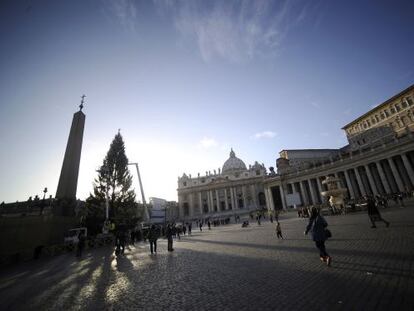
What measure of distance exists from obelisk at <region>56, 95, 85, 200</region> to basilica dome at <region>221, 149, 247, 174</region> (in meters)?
94.2

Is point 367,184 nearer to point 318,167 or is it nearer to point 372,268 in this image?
point 318,167

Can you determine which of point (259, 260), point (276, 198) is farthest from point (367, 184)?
point (259, 260)

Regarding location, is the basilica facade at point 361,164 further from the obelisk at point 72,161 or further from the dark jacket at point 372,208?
the obelisk at point 72,161

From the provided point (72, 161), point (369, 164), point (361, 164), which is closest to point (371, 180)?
point (369, 164)

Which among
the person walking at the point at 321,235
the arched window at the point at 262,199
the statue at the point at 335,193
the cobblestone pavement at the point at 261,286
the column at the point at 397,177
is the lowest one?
the cobblestone pavement at the point at 261,286

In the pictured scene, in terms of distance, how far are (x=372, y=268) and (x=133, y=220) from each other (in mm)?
37931

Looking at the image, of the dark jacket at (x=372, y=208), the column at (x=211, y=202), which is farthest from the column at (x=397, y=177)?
the column at (x=211, y=202)

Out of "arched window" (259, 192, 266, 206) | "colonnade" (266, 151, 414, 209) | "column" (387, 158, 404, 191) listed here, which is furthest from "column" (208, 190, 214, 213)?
"column" (387, 158, 404, 191)

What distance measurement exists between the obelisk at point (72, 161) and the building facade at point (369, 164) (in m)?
36.8

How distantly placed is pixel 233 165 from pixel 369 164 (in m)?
81.0

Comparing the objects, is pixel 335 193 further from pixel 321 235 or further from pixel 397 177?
pixel 321 235

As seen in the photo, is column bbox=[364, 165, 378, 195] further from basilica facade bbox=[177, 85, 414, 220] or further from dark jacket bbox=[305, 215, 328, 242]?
dark jacket bbox=[305, 215, 328, 242]

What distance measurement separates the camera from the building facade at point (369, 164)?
39906 millimetres

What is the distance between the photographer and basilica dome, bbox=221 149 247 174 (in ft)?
394
